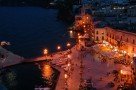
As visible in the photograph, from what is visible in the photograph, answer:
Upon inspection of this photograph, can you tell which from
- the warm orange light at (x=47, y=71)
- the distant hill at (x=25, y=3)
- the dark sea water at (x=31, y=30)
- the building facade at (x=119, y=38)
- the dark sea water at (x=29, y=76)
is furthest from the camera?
the distant hill at (x=25, y=3)

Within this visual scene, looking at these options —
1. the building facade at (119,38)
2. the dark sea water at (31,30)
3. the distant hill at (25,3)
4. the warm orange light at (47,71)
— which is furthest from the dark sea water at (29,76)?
the distant hill at (25,3)

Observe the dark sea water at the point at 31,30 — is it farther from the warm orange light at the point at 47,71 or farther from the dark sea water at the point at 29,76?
the warm orange light at the point at 47,71

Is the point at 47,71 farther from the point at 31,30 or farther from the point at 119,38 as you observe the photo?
the point at 31,30

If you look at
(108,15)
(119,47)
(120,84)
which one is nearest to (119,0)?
(108,15)

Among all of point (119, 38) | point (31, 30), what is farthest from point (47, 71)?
point (31, 30)

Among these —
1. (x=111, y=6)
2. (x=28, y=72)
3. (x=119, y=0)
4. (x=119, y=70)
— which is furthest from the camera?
(x=119, y=0)

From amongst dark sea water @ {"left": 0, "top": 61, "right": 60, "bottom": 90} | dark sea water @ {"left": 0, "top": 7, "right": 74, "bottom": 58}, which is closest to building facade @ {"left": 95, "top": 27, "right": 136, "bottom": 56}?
dark sea water @ {"left": 0, "top": 7, "right": 74, "bottom": 58}

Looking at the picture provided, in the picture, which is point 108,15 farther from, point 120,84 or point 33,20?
point 120,84

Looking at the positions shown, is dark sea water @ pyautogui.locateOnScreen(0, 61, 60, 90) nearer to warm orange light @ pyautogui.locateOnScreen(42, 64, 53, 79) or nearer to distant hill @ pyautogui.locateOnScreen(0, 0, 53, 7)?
warm orange light @ pyautogui.locateOnScreen(42, 64, 53, 79)

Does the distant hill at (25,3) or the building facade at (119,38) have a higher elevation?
the building facade at (119,38)
